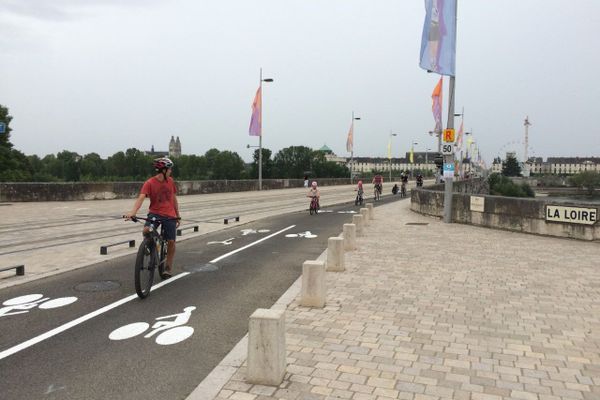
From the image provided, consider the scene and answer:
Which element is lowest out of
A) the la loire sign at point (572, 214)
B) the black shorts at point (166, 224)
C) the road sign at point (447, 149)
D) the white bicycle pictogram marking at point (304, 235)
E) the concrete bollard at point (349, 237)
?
the white bicycle pictogram marking at point (304, 235)

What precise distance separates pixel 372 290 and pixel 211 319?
2.47 meters

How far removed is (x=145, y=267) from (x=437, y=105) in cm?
2485

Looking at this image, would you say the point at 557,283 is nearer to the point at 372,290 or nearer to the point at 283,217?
the point at 372,290

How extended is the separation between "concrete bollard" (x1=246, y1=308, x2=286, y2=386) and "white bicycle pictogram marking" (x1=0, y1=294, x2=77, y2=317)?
346 cm

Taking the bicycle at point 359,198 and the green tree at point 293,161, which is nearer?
the bicycle at point 359,198

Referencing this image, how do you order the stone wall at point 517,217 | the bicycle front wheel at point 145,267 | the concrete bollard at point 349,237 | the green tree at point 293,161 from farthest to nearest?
the green tree at point 293,161 < the stone wall at point 517,217 < the concrete bollard at point 349,237 < the bicycle front wheel at point 145,267

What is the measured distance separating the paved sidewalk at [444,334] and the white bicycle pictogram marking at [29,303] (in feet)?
9.50

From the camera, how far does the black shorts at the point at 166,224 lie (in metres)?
7.11

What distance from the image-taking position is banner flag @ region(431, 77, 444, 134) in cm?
2816

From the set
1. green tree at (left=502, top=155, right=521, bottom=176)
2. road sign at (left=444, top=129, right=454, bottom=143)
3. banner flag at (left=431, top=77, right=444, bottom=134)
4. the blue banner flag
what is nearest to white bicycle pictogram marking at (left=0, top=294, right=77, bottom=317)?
the blue banner flag

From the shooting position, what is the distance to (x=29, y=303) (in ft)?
20.8

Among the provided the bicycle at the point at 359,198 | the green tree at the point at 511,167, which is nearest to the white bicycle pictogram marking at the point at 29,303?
the bicycle at the point at 359,198

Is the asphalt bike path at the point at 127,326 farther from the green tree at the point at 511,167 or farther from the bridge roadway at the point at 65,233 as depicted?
the green tree at the point at 511,167

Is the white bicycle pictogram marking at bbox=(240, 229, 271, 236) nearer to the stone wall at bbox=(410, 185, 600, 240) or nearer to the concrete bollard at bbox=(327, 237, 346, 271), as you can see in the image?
the concrete bollard at bbox=(327, 237, 346, 271)
